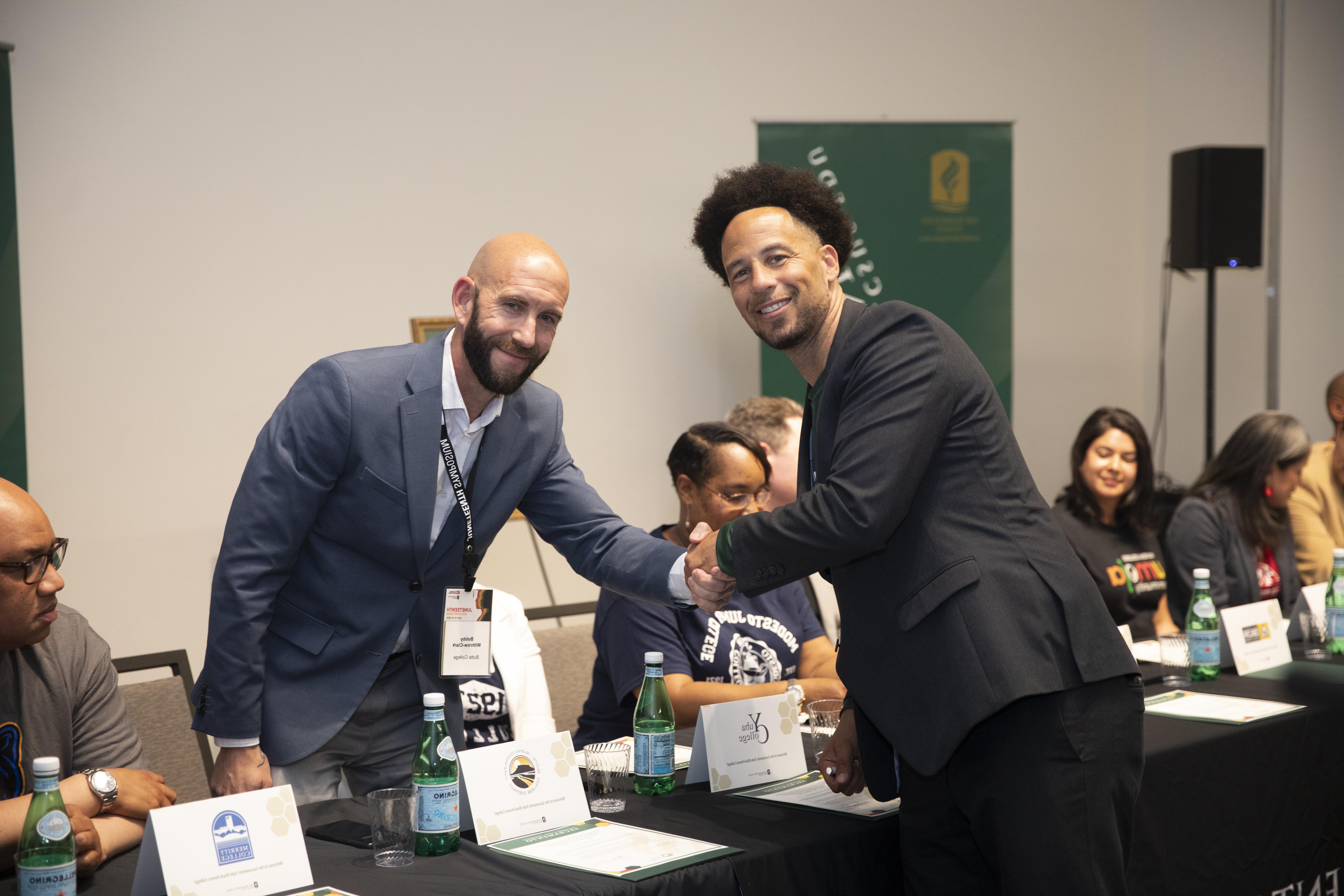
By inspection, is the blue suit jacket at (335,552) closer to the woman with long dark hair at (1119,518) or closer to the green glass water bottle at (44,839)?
the green glass water bottle at (44,839)

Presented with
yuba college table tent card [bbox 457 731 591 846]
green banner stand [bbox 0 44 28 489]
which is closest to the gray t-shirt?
yuba college table tent card [bbox 457 731 591 846]

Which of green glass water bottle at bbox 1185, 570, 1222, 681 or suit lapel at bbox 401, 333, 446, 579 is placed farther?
green glass water bottle at bbox 1185, 570, 1222, 681

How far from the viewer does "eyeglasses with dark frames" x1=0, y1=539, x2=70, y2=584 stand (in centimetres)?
180

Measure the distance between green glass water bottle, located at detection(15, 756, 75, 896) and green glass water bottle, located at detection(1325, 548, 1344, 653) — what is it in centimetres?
310

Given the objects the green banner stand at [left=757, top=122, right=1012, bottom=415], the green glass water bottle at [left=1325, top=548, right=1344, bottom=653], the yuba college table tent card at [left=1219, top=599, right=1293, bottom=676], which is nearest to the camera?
the yuba college table tent card at [left=1219, top=599, right=1293, bottom=676]

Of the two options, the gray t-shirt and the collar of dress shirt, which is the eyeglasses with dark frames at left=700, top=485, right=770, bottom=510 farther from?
the gray t-shirt

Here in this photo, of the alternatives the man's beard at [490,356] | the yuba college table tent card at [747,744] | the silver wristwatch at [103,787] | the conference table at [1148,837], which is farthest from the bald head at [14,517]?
the yuba college table tent card at [747,744]

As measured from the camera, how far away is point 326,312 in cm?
440

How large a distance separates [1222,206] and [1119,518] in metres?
Result: 2.06

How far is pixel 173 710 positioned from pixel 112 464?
157 centimetres

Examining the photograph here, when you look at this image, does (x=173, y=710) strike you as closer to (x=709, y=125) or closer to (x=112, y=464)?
(x=112, y=464)

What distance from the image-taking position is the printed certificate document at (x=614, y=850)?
1.52m

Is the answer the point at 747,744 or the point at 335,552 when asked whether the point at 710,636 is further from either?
the point at 335,552

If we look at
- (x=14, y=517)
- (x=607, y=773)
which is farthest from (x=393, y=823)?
(x=14, y=517)
